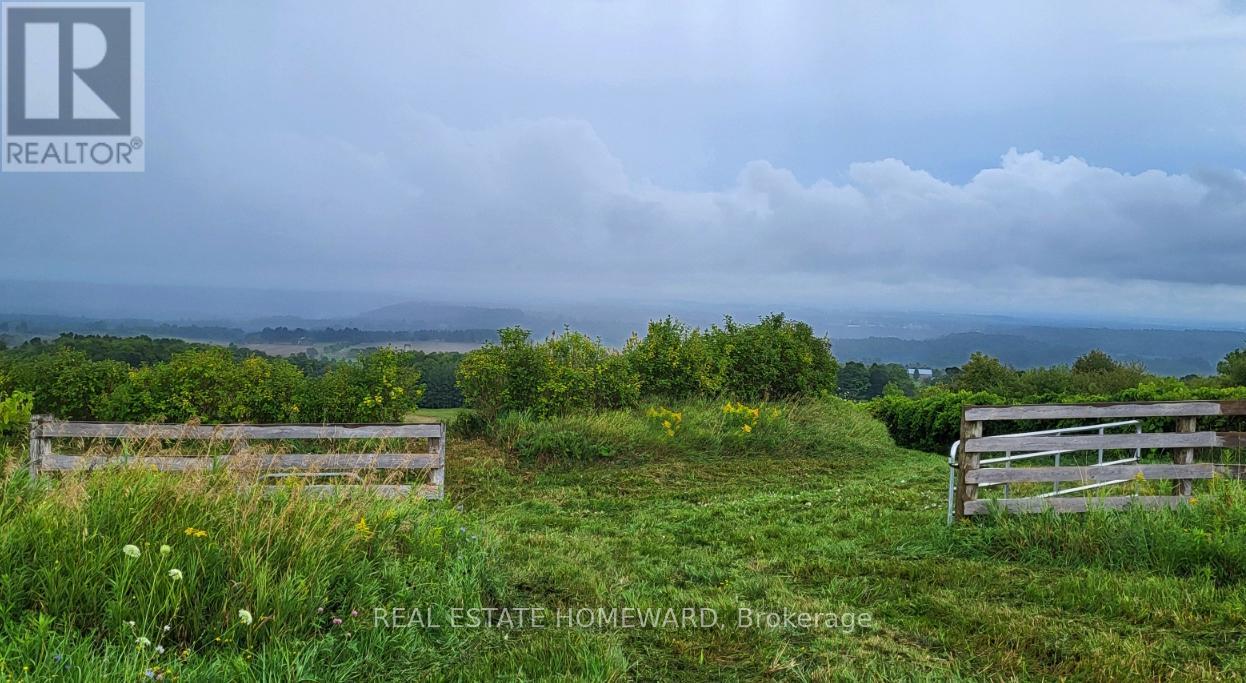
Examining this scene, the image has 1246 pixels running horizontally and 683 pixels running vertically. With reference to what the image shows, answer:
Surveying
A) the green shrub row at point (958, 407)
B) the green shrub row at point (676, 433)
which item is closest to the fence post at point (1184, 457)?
the green shrub row at point (676, 433)

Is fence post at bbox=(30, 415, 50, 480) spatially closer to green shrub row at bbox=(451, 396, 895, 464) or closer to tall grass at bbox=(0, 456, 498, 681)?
tall grass at bbox=(0, 456, 498, 681)

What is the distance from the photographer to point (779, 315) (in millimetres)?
17375

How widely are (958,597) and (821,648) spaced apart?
1.36 meters

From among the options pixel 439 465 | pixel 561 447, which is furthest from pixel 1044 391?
pixel 439 465

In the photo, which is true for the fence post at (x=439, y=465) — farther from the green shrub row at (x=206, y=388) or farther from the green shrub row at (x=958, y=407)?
the green shrub row at (x=958, y=407)

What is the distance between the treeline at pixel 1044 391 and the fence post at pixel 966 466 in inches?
198

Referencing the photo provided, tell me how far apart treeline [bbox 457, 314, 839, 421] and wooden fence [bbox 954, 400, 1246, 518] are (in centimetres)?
754

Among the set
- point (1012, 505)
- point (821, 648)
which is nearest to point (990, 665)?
point (821, 648)

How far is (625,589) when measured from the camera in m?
5.05

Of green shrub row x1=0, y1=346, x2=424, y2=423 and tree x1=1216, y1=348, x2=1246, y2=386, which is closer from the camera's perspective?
green shrub row x1=0, y1=346, x2=424, y2=423

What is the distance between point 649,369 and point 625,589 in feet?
31.7

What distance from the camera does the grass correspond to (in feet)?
11.3

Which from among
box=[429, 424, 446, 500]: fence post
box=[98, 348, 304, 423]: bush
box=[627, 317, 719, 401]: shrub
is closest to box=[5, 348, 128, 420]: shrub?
box=[98, 348, 304, 423]: bush

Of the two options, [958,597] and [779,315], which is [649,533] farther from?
[779,315]
